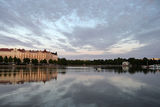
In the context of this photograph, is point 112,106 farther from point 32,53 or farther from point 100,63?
point 100,63

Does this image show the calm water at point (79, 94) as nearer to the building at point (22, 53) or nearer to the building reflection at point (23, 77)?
the building reflection at point (23, 77)

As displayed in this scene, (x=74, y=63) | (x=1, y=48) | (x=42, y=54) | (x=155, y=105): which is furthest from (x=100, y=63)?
(x=155, y=105)

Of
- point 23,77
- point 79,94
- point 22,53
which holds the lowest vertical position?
point 79,94

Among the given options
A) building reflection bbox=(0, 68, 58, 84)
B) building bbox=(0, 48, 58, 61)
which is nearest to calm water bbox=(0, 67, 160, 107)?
building reflection bbox=(0, 68, 58, 84)

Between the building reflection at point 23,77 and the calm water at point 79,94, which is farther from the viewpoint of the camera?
the building reflection at point 23,77

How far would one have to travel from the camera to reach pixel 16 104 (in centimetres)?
1020

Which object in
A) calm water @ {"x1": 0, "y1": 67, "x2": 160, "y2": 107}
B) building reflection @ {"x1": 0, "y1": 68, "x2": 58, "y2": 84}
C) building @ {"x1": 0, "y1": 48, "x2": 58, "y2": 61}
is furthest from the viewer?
building @ {"x1": 0, "y1": 48, "x2": 58, "y2": 61}

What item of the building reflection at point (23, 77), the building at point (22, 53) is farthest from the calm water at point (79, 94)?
the building at point (22, 53)

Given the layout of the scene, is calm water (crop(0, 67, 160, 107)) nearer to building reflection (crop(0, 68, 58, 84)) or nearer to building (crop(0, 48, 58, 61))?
building reflection (crop(0, 68, 58, 84))

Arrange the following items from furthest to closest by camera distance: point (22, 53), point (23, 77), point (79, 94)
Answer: point (22, 53), point (23, 77), point (79, 94)

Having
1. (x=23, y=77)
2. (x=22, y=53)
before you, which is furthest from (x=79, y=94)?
(x=22, y=53)

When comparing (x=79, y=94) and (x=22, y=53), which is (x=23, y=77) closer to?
(x=79, y=94)

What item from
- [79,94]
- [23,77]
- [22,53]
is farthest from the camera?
[22,53]

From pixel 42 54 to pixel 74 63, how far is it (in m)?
47.2
